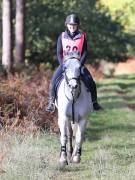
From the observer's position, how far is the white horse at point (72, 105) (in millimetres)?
11953

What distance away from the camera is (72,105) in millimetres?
12242

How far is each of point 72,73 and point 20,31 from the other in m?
17.9

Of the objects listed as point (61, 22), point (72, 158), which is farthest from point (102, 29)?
point (72, 158)

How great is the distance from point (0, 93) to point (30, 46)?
2451 centimetres

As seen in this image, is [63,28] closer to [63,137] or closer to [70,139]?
[70,139]

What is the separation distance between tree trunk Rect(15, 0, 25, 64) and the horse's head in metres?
17.2

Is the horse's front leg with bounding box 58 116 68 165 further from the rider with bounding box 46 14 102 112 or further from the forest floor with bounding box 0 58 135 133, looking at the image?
the forest floor with bounding box 0 58 135 133

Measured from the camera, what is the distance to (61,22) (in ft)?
132

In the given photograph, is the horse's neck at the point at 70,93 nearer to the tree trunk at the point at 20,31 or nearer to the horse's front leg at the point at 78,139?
the horse's front leg at the point at 78,139

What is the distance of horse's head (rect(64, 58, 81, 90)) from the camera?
11.8 meters

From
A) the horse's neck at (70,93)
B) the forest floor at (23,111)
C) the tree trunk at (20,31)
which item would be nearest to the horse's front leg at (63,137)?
the horse's neck at (70,93)

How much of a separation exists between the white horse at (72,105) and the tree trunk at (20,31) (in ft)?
55.4

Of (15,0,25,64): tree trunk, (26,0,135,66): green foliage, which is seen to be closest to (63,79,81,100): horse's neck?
(15,0,25,64): tree trunk

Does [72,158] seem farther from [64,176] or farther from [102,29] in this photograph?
[102,29]
